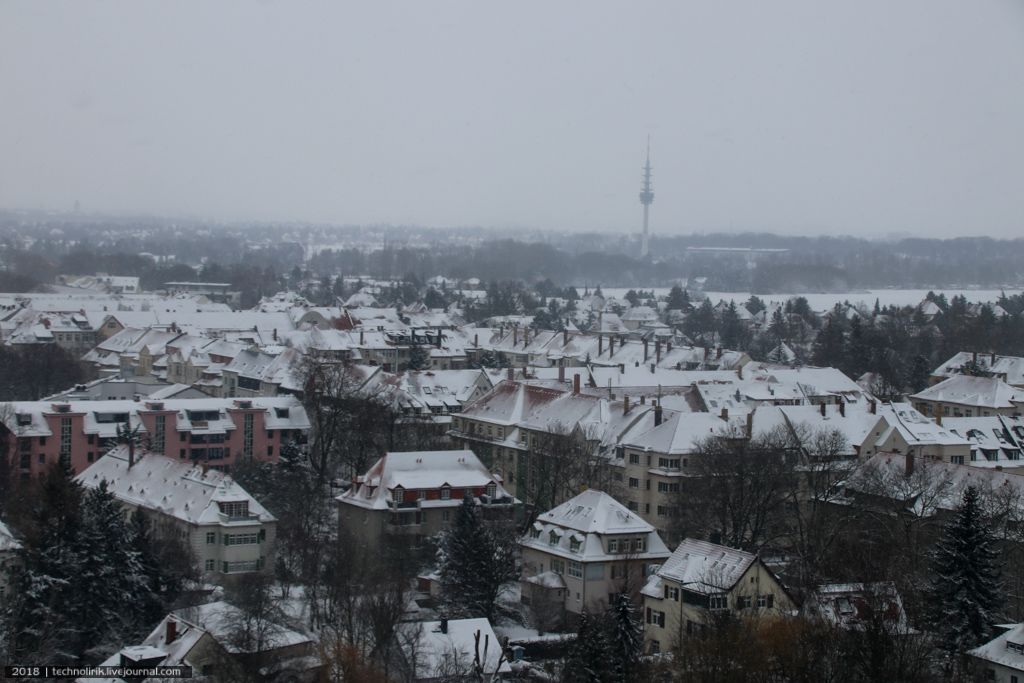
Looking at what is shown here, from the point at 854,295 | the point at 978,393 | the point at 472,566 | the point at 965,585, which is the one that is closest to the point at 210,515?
the point at 472,566

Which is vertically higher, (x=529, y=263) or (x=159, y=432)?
(x=159, y=432)

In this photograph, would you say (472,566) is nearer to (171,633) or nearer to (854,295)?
(171,633)

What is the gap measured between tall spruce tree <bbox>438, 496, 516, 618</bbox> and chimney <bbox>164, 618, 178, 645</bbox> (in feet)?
13.8

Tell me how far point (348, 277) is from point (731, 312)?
1723 inches

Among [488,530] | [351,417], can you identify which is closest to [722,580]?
[488,530]

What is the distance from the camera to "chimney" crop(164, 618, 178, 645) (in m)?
15.5

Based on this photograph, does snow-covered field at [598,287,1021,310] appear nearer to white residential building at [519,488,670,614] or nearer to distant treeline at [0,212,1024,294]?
distant treeline at [0,212,1024,294]

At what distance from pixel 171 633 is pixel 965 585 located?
27.6 ft

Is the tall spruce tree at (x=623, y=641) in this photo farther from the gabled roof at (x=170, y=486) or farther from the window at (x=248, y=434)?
the window at (x=248, y=434)

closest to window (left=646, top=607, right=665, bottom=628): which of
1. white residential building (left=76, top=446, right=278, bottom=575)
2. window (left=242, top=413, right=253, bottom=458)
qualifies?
white residential building (left=76, top=446, right=278, bottom=575)

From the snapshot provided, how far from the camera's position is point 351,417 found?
90.5 feet

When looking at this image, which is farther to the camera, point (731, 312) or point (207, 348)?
point (731, 312)

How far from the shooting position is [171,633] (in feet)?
50.9

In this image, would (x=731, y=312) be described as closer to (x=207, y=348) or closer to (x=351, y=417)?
(x=207, y=348)
